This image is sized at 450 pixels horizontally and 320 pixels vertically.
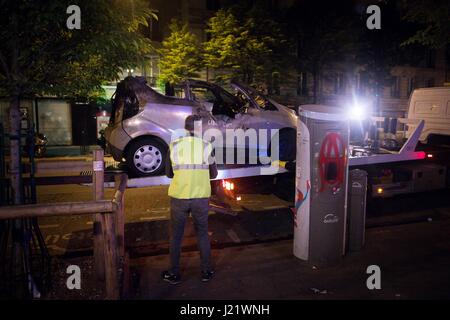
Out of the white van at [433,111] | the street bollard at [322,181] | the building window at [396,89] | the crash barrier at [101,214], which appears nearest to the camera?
the crash barrier at [101,214]

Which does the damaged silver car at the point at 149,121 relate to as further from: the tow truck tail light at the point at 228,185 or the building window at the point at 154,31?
the building window at the point at 154,31

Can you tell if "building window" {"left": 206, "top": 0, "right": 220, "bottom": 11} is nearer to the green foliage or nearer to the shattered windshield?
the shattered windshield

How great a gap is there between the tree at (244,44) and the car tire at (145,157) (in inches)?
478

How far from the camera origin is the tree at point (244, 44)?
18109 millimetres

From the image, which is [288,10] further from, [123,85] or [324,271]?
[324,271]

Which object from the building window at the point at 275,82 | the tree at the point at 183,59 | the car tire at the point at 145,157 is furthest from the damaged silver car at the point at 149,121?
the tree at the point at 183,59

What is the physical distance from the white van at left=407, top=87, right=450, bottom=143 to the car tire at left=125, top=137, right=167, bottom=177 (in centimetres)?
607

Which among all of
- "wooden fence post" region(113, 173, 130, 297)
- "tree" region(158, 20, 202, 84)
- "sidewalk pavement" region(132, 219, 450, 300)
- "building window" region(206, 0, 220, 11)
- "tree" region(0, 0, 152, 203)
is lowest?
"sidewalk pavement" region(132, 219, 450, 300)

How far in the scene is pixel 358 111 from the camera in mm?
8758

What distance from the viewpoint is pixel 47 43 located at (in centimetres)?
469

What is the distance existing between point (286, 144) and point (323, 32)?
17521 millimetres

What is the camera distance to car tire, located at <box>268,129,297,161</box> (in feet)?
25.1

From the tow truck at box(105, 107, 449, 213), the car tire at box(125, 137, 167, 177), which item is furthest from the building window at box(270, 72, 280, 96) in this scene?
the car tire at box(125, 137, 167, 177)

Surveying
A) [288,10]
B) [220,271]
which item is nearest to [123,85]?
[220,271]
